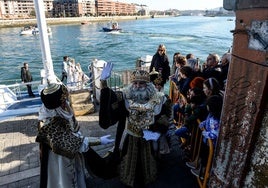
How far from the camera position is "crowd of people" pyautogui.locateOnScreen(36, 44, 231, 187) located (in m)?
2.86

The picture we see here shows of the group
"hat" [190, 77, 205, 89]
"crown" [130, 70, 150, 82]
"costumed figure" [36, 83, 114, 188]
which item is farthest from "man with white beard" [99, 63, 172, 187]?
"hat" [190, 77, 205, 89]

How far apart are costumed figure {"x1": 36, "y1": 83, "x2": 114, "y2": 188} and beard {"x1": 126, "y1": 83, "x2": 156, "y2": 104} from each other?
0.66 meters

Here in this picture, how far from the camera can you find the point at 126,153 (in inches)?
134

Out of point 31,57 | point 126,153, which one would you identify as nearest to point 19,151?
point 126,153

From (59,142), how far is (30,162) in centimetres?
205

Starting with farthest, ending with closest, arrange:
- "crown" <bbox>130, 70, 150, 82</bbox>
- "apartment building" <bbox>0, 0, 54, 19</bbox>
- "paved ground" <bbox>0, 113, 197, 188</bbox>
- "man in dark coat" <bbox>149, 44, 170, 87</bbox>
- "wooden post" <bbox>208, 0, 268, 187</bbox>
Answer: "apartment building" <bbox>0, 0, 54, 19</bbox> → "man in dark coat" <bbox>149, 44, 170, 87</bbox> → "paved ground" <bbox>0, 113, 197, 188</bbox> → "crown" <bbox>130, 70, 150, 82</bbox> → "wooden post" <bbox>208, 0, 268, 187</bbox>

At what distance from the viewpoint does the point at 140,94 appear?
3.30m

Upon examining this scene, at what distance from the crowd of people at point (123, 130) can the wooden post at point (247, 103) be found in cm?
43

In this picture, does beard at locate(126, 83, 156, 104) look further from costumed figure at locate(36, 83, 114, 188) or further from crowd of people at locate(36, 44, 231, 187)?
costumed figure at locate(36, 83, 114, 188)

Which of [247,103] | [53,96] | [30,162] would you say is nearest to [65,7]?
[30,162]

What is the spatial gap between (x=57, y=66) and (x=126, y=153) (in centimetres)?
2374

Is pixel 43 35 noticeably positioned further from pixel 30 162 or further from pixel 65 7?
pixel 65 7

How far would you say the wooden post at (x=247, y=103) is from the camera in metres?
2.15

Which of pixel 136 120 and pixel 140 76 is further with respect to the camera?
pixel 136 120
